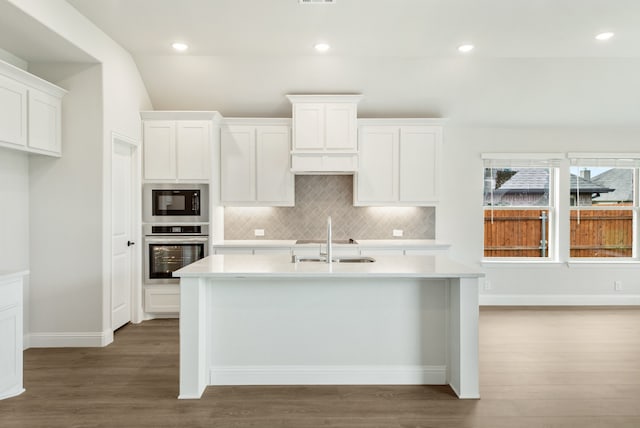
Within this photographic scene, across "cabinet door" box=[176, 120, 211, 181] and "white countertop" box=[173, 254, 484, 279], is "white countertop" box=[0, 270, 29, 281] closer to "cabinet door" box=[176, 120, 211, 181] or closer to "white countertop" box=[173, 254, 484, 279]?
"white countertop" box=[173, 254, 484, 279]

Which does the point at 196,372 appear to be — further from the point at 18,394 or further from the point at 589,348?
the point at 589,348

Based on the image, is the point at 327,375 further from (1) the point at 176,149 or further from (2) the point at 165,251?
(1) the point at 176,149

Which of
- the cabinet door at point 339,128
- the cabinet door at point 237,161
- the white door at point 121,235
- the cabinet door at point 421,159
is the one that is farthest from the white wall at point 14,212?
the cabinet door at point 421,159

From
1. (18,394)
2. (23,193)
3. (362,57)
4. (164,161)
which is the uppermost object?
Answer: (362,57)

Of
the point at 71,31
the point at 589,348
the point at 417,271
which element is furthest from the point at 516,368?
the point at 71,31

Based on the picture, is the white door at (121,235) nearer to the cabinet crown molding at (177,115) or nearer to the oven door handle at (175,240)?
the oven door handle at (175,240)

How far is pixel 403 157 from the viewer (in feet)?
17.7

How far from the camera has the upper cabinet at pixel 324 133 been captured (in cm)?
516

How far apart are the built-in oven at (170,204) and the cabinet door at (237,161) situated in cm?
38

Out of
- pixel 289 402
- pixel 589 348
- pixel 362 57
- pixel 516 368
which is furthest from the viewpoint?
pixel 362 57

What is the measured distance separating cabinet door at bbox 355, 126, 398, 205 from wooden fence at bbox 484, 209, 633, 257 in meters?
1.59

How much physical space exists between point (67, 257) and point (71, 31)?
6.42 ft

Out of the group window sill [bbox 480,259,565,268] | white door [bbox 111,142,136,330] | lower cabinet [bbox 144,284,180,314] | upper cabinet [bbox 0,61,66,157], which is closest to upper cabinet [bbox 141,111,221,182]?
white door [bbox 111,142,136,330]

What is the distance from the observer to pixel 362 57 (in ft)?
15.5
